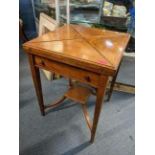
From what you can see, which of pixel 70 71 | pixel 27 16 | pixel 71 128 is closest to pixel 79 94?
pixel 71 128

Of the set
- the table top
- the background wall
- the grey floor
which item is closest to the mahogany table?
the table top

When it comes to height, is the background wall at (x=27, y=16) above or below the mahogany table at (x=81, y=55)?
above

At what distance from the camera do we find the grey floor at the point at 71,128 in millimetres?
1270

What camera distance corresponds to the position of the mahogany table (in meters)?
0.92

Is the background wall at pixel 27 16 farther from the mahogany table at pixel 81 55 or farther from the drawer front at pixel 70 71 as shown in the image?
the drawer front at pixel 70 71

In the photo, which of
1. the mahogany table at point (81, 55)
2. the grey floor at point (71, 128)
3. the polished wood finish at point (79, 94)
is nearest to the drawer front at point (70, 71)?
the mahogany table at point (81, 55)

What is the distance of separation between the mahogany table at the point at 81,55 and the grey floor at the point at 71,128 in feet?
0.46

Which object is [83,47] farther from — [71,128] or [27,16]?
[27,16]

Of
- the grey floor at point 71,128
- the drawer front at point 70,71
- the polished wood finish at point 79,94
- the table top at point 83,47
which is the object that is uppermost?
the table top at point 83,47

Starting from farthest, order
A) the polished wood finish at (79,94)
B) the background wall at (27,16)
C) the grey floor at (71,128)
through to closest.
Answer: the background wall at (27,16)
the polished wood finish at (79,94)
the grey floor at (71,128)

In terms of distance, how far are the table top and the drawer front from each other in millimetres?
52

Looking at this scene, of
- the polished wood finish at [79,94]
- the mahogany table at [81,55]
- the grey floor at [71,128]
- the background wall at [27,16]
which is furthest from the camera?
the background wall at [27,16]

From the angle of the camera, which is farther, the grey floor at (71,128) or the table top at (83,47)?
the grey floor at (71,128)
